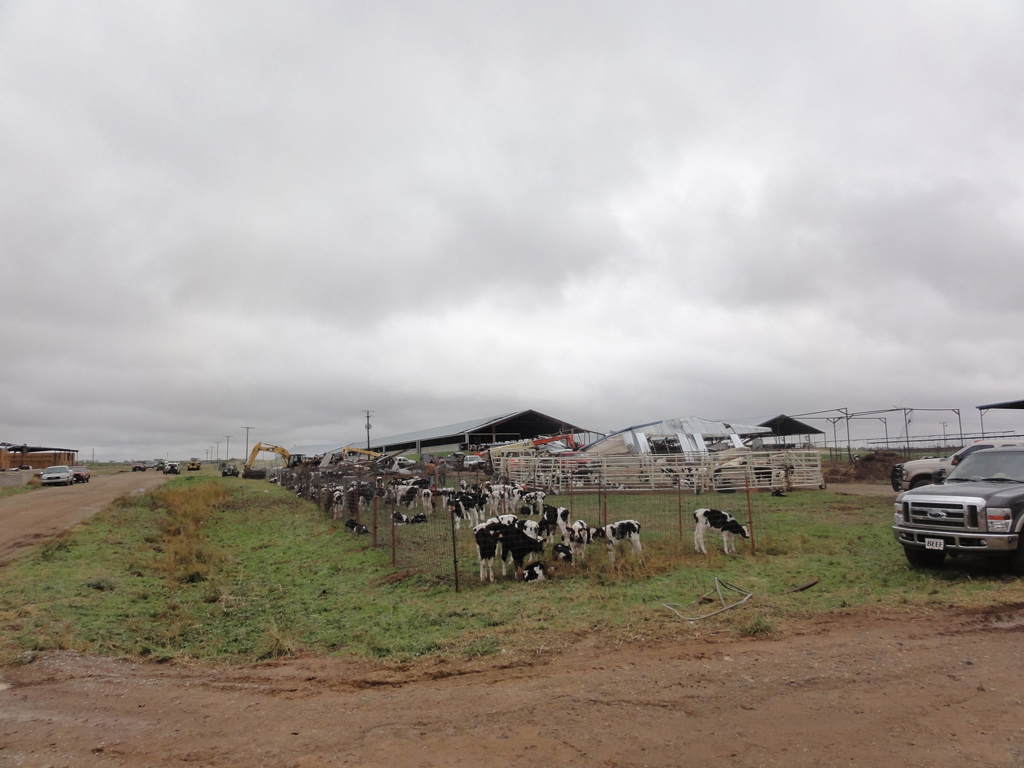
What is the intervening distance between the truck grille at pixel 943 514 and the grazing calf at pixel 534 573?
6.04 metres

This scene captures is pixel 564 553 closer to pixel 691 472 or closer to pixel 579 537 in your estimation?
pixel 579 537

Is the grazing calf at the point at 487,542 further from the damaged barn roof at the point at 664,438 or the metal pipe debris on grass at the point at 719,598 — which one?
the damaged barn roof at the point at 664,438

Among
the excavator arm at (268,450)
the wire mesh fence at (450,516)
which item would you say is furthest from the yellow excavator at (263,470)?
the wire mesh fence at (450,516)

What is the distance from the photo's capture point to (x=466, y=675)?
20.8ft

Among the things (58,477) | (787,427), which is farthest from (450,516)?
(787,427)

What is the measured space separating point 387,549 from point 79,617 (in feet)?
20.1

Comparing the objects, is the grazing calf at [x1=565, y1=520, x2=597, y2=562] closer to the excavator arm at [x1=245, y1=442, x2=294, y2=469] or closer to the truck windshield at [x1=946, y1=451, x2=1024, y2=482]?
the truck windshield at [x1=946, y1=451, x2=1024, y2=482]

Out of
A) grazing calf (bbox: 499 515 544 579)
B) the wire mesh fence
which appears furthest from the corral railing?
grazing calf (bbox: 499 515 544 579)

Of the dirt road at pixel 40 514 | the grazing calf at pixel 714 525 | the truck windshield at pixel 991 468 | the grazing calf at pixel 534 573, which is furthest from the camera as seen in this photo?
the dirt road at pixel 40 514

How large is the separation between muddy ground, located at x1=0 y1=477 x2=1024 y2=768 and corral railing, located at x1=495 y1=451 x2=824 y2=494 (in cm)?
1966

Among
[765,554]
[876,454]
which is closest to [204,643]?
[765,554]

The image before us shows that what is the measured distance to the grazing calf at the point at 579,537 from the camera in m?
11.5

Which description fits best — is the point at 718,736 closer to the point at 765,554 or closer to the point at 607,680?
the point at 607,680

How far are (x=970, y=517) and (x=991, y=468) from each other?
2096 millimetres
